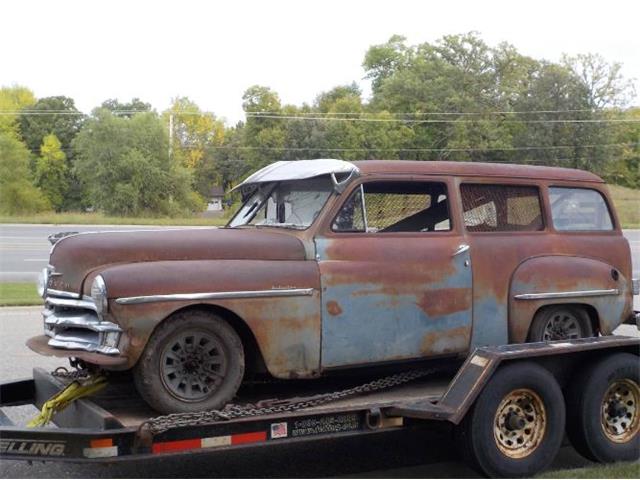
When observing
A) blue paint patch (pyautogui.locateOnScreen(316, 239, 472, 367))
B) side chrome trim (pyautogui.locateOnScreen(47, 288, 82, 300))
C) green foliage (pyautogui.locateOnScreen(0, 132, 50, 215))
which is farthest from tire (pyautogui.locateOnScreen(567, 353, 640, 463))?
green foliage (pyautogui.locateOnScreen(0, 132, 50, 215))

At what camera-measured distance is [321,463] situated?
20.0 feet

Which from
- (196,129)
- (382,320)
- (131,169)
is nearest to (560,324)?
(382,320)

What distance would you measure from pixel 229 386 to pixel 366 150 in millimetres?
45128

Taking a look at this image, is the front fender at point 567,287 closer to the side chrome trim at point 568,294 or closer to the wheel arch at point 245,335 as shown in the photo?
the side chrome trim at point 568,294

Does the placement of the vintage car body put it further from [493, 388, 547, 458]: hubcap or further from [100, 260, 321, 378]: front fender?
[493, 388, 547, 458]: hubcap

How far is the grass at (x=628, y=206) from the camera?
1833 inches

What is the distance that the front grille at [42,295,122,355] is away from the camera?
16.1 feet

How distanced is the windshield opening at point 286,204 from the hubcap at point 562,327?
2123 mm

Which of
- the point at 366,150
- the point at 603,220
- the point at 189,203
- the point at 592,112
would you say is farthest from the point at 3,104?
the point at 603,220

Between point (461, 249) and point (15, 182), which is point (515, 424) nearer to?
point (461, 249)

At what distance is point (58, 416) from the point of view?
17.9 feet

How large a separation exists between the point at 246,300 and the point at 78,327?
105 centimetres

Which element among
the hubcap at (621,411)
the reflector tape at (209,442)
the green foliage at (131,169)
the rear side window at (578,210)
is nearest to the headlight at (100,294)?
the reflector tape at (209,442)

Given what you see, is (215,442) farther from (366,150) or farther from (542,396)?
(366,150)
